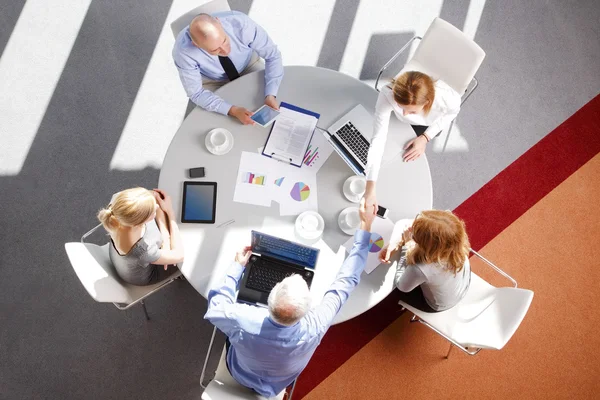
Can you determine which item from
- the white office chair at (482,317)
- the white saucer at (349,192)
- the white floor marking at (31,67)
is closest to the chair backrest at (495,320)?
the white office chair at (482,317)

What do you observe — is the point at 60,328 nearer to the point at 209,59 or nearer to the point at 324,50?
the point at 209,59

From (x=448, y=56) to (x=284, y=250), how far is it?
61.5 inches

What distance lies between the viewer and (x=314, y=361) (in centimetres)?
322

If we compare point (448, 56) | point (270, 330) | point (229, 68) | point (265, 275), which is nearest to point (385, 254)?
point (265, 275)

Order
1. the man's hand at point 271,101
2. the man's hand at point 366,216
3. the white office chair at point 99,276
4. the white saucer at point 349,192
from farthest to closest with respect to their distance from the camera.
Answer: the man's hand at point 271,101
the white saucer at point 349,192
the man's hand at point 366,216
the white office chair at point 99,276

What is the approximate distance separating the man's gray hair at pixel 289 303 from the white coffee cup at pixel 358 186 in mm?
671

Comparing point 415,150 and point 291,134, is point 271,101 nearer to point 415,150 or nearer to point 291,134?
point 291,134

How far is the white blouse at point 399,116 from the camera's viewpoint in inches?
101

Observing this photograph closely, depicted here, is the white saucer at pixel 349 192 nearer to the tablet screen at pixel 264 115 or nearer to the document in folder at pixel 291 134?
the document in folder at pixel 291 134

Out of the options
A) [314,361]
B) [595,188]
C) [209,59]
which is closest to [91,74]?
[209,59]

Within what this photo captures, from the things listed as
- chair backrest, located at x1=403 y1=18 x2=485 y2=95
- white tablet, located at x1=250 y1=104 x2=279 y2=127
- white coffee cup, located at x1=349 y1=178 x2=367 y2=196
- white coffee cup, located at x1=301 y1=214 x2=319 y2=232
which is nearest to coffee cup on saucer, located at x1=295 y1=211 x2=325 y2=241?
white coffee cup, located at x1=301 y1=214 x2=319 y2=232

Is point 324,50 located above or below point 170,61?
above

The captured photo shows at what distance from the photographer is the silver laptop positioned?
2620 millimetres

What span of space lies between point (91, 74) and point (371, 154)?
229 centimetres
